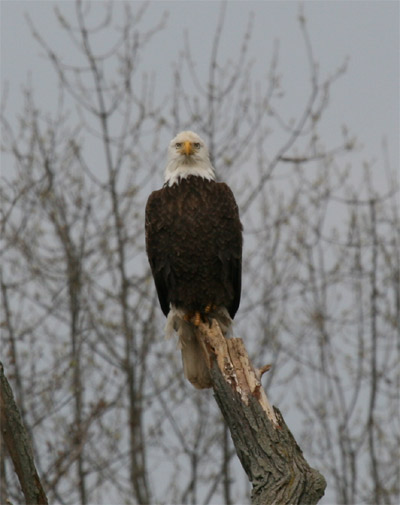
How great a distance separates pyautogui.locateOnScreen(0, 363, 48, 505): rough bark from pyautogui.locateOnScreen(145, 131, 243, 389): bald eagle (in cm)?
242

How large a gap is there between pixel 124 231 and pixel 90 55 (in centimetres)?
181

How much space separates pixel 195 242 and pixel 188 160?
0.72m

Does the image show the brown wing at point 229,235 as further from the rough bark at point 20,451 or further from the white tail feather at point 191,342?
the rough bark at point 20,451

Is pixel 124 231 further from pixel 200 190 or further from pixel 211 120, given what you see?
pixel 200 190

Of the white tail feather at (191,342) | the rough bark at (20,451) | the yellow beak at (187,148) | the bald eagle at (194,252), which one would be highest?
the yellow beak at (187,148)

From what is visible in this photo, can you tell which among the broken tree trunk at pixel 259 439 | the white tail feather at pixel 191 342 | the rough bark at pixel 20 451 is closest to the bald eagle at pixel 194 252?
the white tail feather at pixel 191 342

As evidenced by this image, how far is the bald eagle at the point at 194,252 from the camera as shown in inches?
284

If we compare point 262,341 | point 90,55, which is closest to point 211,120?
point 90,55

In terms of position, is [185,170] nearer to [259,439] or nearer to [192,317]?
[192,317]

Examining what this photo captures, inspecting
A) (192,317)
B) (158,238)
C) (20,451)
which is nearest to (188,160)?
(158,238)

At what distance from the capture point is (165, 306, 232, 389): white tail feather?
732 centimetres

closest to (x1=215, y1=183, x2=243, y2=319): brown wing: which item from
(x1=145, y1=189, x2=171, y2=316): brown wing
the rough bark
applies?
(x1=145, y1=189, x2=171, y2=316): brown wing

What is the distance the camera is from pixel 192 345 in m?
7.46

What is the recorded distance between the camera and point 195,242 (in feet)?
23.6
